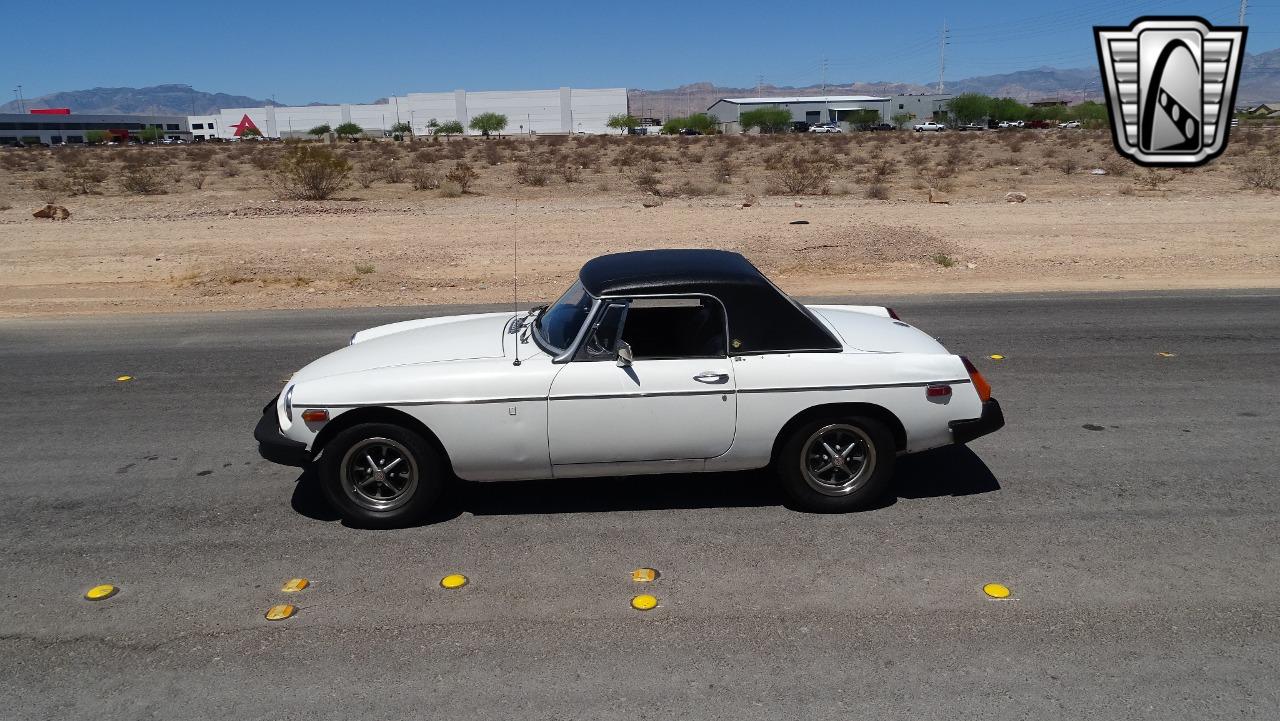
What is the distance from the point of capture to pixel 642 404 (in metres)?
5.08

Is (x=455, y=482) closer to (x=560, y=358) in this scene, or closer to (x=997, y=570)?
(x=560, y=358)

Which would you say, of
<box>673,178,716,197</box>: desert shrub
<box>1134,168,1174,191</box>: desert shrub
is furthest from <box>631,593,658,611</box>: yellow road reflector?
<box>1134,168,1174,191</box>: desert shrub

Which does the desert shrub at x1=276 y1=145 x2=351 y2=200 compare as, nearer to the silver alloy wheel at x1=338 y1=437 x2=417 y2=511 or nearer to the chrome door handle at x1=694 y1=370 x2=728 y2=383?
the silver alloy wheel at x1=338 y1=437 x2=417 y2=511

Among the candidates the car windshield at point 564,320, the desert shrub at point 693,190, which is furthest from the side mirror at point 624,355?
the desert shrub at point 693,190

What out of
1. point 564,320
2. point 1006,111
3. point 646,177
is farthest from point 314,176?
point 1006,111

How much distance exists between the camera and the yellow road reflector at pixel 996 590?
440 cm

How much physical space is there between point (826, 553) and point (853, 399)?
0.84m

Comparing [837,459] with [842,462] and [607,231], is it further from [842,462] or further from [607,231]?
[607,231]

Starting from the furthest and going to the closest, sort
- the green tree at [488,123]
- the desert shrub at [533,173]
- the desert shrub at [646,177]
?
the green tree at [488,123] < the desert shrub at [533,173] < the desert shrub at [646,177]

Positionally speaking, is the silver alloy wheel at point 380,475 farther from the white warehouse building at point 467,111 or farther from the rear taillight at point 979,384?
the white warehouse building at point 467,111

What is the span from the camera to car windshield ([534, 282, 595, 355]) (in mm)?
5305

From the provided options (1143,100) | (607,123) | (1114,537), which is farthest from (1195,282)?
(607,123)

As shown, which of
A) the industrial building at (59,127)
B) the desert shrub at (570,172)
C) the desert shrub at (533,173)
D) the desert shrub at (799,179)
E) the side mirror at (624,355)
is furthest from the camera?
the industrial building at (59,127)

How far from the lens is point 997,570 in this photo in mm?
4652
